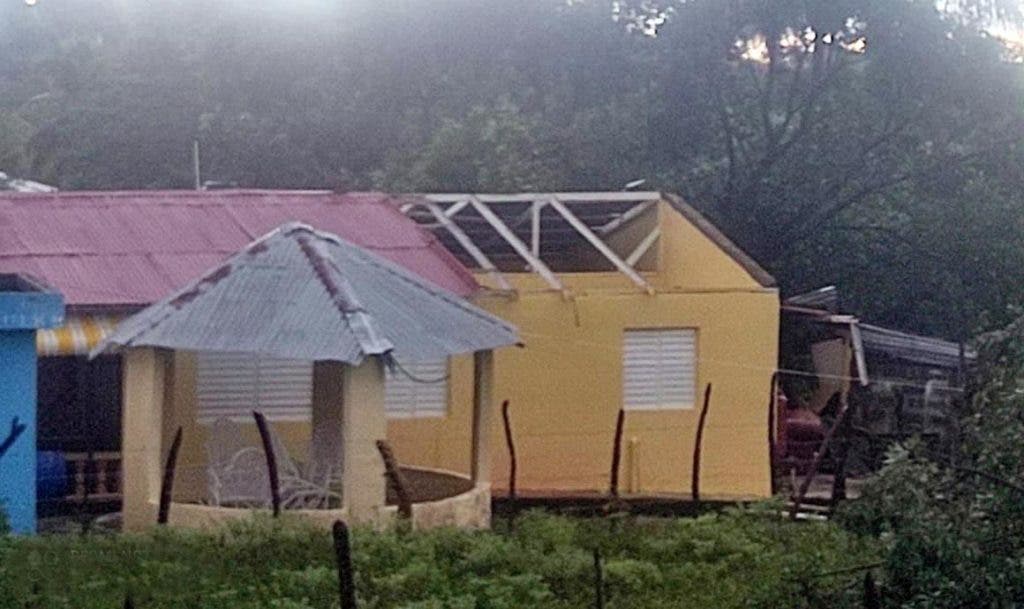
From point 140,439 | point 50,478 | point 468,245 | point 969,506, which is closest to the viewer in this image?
point 969,506

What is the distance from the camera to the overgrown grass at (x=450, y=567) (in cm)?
1055

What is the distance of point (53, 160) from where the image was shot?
30.0 meters

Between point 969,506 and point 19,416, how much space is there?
8.87 meters

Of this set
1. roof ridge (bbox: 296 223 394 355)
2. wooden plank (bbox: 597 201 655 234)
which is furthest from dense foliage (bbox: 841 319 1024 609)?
wooden plank (bbox: 597 201 655 234)

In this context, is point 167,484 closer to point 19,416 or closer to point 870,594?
point 19,416

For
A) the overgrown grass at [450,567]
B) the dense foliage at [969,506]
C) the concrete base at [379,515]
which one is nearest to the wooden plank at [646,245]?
the concrete base at [379,515]

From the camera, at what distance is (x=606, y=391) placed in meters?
19.2

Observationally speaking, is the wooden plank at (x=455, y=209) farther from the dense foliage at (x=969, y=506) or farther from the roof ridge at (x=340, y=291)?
Answer: the dense foliage at (x=969, y=506)

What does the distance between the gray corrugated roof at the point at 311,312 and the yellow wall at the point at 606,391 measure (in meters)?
3.20

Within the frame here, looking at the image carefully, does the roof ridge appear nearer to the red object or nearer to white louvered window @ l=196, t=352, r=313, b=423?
white louvered window @ l=196, t=352, r=313, b=423

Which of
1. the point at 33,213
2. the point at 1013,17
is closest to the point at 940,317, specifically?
the point at 1013,17

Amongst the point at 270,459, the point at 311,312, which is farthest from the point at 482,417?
the point at 270,459

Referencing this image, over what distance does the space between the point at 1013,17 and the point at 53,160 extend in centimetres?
1650

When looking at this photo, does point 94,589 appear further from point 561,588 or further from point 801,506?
point 801,506
